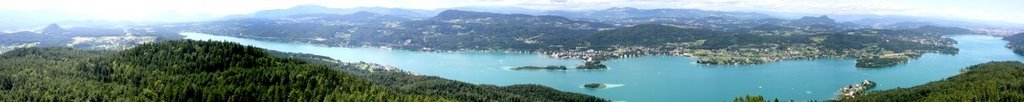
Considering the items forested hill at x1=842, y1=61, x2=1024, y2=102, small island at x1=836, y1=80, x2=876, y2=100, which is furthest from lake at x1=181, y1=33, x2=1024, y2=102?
forested hill at x1=842, y1=61, x2=1024, y2=102

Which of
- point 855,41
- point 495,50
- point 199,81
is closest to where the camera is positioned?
point 199,81

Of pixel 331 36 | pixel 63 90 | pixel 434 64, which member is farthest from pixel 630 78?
pixel 331 36

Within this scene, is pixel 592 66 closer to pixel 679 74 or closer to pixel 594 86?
pixel 679 74

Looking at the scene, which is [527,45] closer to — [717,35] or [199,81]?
[717,35]

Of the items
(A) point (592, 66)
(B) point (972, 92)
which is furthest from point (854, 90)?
(A) point (592, 66)

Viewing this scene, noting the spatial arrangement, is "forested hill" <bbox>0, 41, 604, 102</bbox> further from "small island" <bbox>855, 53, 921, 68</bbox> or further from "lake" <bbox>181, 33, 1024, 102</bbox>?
"small island" <bbox>855, 53, 921, 68</bbox>

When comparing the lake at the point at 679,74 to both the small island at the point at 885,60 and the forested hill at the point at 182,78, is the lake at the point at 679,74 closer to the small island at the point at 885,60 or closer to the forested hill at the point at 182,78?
the small island at the point at 885,60
